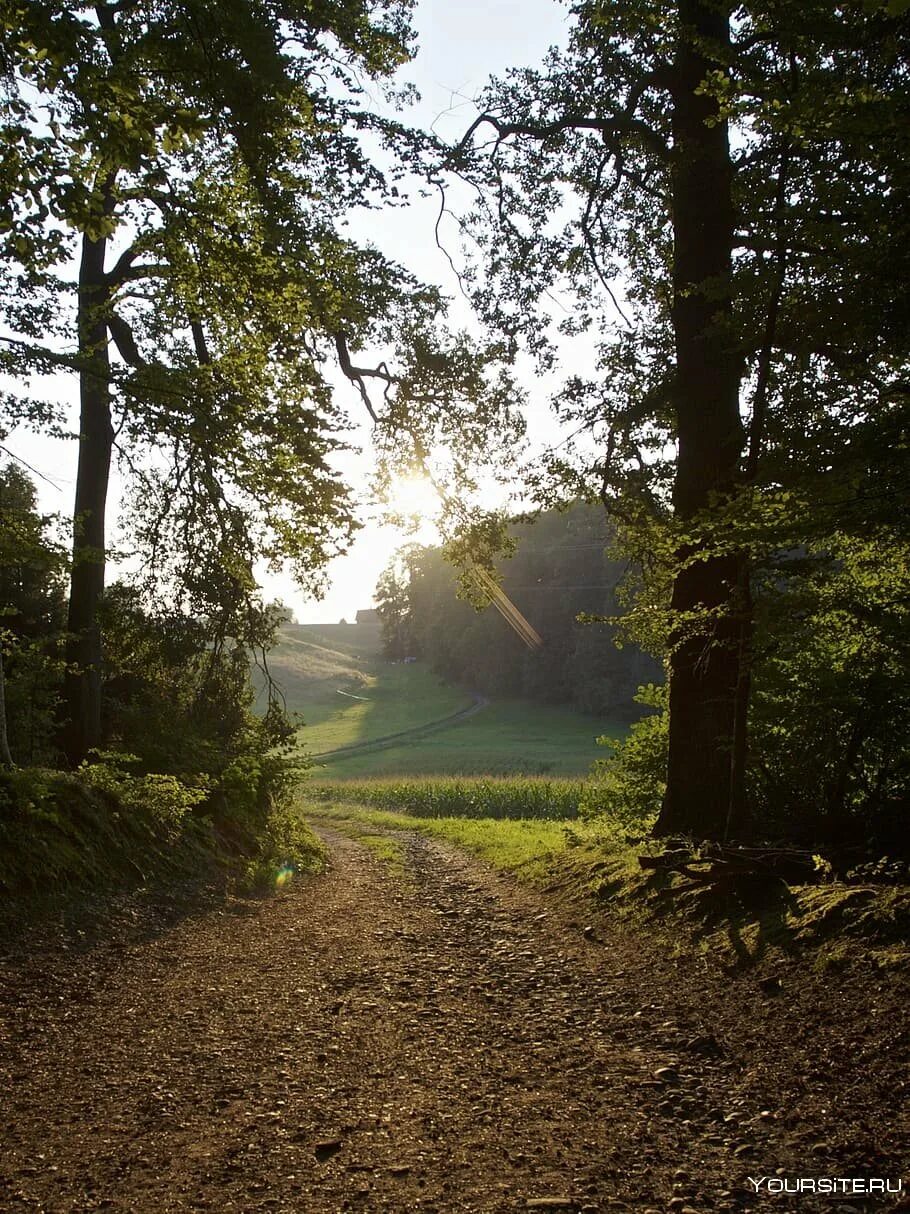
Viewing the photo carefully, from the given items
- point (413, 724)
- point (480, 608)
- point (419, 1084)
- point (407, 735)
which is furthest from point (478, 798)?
point (413, 724)

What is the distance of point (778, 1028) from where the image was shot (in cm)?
411

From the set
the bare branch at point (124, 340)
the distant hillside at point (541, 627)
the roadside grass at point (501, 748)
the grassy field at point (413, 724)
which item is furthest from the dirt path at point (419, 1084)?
the distant hillside at point (541, 627)

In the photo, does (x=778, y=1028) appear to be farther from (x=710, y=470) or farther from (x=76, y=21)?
(x=76, y=21)

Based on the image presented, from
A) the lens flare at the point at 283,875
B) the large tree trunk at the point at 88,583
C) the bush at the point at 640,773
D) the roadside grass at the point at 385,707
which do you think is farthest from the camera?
the roadside grass at the point at 385,707

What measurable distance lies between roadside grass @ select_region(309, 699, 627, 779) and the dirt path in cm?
2768

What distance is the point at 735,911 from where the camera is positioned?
5930 mm

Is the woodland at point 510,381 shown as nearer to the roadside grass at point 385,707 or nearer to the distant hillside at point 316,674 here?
the roadside grass at point 385,707

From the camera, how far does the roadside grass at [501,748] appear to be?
151 ft

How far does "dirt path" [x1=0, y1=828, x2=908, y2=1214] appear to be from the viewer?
2.92m

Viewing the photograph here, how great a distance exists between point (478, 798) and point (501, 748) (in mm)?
26899

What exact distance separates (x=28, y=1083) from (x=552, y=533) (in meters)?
75.6

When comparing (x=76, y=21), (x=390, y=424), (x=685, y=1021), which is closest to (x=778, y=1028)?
(x=685, y=1021)

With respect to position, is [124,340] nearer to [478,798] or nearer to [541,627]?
[478,798]

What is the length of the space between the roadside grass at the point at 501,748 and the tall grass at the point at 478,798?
329 centimetres
